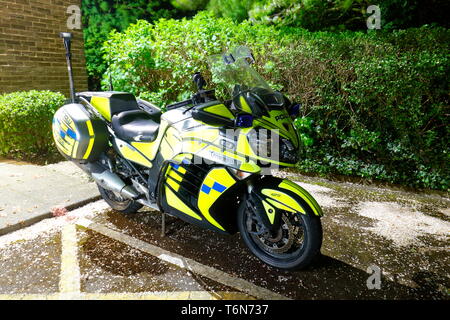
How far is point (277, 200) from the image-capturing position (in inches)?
97.2

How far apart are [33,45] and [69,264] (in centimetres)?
600

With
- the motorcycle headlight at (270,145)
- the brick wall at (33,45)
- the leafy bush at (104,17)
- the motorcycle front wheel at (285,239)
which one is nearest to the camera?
the motorcycle headlight at (270,145)

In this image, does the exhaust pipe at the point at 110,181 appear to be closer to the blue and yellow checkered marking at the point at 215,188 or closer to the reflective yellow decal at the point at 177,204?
the reflective yellow decal at the point at 177,204

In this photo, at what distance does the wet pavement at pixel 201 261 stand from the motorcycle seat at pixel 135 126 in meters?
0.97

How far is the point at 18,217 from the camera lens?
3402 mm

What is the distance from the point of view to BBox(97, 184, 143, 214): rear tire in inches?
139

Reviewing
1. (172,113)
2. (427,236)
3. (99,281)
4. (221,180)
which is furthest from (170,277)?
(427,236)

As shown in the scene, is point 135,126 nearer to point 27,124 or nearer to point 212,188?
point 212,188

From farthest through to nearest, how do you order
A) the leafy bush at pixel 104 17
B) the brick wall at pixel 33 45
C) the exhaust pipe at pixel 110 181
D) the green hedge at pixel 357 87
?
1. the leafy bush at pixel 104 17
2. the brick wall at pixel 33 45
3. the green hedge at pixel 357 87
4. the exhaust pipe at pixel 110 181

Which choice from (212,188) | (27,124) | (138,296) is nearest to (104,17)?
(27,124)

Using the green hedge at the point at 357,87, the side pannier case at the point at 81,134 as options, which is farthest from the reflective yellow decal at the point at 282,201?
the green hedge at the point at 357,87

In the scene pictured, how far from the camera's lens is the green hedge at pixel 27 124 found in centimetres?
520

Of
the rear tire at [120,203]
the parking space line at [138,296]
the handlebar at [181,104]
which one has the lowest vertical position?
the parking space line at [138,296]

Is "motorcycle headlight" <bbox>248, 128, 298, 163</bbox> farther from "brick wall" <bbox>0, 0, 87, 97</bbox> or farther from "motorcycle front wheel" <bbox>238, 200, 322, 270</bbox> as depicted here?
"brick wall" <bbox>0, 0, 87, 97</bbox>
